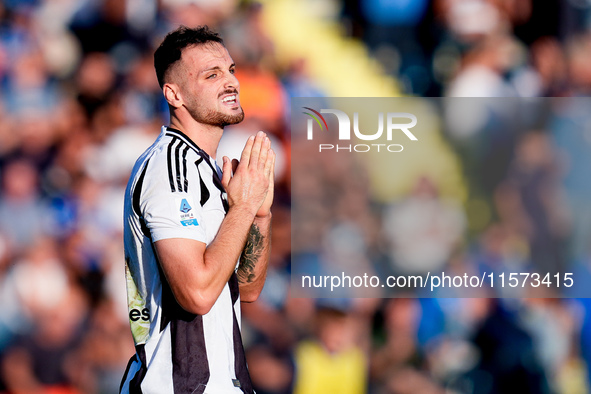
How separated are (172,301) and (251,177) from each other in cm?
46

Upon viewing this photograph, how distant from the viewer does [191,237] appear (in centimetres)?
190

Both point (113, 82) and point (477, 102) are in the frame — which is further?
point (113, 82)

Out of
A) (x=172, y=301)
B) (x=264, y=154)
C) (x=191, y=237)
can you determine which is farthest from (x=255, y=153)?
(x=172, y=301)

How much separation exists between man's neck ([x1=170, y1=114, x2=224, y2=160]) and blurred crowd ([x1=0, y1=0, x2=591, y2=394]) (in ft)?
7.16

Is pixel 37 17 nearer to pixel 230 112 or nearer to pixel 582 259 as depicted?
pixel 230 112

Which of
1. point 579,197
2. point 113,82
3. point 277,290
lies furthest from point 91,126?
point 579,197

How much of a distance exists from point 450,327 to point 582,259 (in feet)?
3.25

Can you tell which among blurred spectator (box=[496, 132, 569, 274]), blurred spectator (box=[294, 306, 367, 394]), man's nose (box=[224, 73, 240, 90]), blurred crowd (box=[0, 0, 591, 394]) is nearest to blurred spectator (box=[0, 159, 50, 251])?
blurred crowd (box=[0, 0, 591, 394])

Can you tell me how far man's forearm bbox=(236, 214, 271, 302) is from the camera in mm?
2422

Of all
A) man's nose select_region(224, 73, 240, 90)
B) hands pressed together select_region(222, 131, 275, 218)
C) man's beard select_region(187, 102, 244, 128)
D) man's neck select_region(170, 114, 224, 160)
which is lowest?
hands pressed together select_region(222, 131, 275, 218)

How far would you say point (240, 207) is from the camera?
2.05 meters

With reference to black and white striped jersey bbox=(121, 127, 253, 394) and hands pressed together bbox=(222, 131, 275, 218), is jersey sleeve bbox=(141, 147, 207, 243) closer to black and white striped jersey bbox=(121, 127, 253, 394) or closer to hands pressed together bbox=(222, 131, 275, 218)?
black and white striped jersey bbox=(121, 127, 253, 394)

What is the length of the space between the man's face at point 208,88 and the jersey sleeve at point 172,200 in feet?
0.78

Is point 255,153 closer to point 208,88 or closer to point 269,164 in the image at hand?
point 269,164
